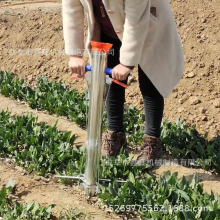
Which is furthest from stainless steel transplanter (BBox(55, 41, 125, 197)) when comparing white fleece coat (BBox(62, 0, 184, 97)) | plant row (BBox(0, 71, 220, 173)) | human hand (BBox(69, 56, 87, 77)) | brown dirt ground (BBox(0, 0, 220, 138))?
brown dirt ground (BBox(0, 0, 220, 138))

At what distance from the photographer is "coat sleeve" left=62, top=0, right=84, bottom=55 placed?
10.6 ft

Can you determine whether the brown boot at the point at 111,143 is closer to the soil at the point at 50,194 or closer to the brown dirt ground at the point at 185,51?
the soil at the point at 50,194

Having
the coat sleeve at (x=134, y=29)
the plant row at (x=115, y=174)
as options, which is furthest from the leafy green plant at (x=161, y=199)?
the coat sleeve at (x=134, y=29)

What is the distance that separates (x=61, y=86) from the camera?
527 centimetres

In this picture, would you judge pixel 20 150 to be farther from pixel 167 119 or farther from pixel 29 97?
pixel 167 119

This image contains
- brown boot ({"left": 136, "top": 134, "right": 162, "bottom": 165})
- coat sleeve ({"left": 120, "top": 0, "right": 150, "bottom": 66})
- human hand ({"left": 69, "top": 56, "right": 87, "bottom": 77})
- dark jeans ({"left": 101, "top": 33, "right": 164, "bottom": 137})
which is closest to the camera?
coat sleeve ({"left": 120, "top": 0, "right": 150, "bottom": 66})

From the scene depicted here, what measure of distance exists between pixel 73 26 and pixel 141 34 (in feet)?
1.66

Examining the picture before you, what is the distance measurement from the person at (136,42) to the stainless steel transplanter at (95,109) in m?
0.09

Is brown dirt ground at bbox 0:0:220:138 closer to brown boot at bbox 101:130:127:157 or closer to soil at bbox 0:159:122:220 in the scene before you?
brown boot at bbox 101:130:127:157

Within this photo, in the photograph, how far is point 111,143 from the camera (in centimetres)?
387

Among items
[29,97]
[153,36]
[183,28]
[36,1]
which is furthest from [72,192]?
[36,1]

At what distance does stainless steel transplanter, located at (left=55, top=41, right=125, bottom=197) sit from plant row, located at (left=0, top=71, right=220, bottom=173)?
32.5 inches

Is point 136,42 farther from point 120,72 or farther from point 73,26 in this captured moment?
point 73,26

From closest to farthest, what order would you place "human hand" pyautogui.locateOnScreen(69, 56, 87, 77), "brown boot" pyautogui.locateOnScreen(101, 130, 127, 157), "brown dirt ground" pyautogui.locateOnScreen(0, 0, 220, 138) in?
"human hand" pyautogui.locateOnScreen(69, 56, 87, 77) → "brown boot" pyautogui.locateOnScreen(101, 130, 127, 157) → "brown dirt ground" pyautogui.locateOnScreen(0, 0, 220, 138)
